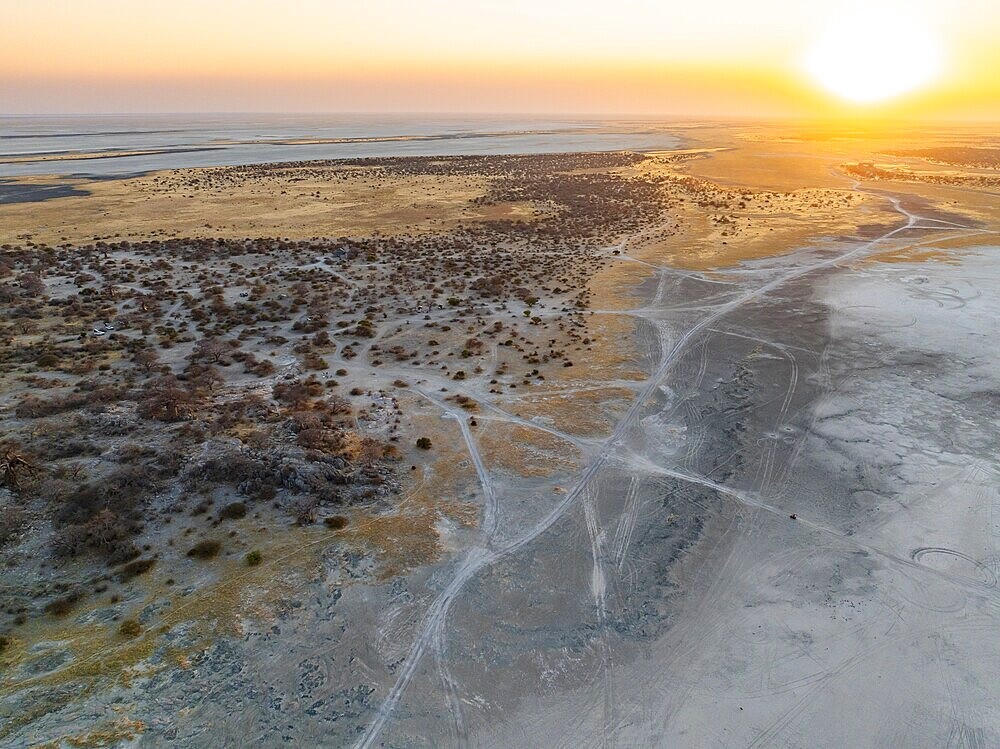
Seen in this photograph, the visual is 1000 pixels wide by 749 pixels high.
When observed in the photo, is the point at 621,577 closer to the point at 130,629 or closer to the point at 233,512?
the point at 233,512

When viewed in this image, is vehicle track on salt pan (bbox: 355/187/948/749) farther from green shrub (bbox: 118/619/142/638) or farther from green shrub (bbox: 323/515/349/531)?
green shrub (bbox: 118/619/142/638)

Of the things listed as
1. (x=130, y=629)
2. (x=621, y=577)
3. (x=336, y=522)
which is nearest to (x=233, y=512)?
(x=336, y=522)

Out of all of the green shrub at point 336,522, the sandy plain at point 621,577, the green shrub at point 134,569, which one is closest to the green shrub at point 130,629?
the sandy plain at point 621,577

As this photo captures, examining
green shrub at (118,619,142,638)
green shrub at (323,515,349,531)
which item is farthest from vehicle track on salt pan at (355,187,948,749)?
green shrub at (118,619,142,638)

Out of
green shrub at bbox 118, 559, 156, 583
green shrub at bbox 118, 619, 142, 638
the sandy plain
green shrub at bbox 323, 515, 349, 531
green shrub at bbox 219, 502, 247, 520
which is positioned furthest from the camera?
green shrub at bbox 219, 502, 247, 520

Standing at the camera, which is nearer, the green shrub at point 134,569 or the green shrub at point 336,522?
the green shrub at point 134,569

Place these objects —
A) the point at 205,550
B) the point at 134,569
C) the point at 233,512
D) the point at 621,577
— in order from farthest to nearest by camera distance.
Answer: the point at 233,512
the point at 205,550
the point at 621,577
the point at 134,569

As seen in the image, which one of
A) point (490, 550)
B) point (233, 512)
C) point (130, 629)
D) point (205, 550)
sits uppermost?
point (233, 512)

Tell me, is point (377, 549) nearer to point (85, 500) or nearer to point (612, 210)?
point (85, 500)

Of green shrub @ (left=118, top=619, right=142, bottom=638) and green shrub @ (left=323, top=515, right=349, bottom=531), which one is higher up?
green shrub @ (left=323, top=515, right=349, bottom=531)

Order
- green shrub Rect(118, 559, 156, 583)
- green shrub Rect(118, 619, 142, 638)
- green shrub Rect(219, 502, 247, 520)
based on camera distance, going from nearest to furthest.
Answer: green shrub Rect(118, 619, 142, 638), green shrub Rect(118, 559, 156, 583), green shrub Rect(219, 502, 247, 520)

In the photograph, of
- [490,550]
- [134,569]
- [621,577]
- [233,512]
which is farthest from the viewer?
[233,512]

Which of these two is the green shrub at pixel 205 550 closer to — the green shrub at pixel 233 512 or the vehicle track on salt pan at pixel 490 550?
the green shrub at pixel 233 512
